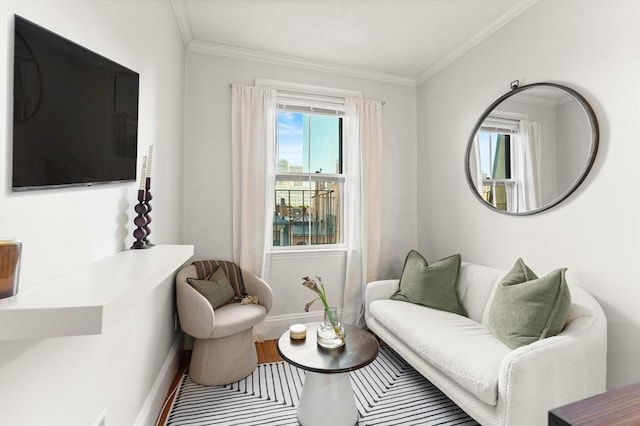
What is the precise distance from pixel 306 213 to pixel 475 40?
2219 millimetres

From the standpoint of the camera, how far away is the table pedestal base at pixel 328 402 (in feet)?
5.87

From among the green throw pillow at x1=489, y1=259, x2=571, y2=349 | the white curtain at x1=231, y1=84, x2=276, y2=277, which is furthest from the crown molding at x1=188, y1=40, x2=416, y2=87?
the green throw pillow at x1=489, y1=259, x2=571, y2=349

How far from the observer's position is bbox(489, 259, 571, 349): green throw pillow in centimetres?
173

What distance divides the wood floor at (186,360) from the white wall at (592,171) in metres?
1.97

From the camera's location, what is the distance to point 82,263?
3.61 feet

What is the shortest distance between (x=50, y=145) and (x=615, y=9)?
2.81 meters

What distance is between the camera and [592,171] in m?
1.94

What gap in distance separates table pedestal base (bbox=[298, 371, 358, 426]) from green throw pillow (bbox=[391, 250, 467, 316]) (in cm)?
108

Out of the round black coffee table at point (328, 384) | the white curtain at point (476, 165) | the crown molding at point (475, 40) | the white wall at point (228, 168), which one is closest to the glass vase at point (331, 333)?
the round black coffee table at point (328, 384)

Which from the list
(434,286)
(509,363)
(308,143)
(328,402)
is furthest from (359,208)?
(509,363)

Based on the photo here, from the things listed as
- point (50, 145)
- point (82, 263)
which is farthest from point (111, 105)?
point (82, 263)

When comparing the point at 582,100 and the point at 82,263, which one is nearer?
the point at 82,263

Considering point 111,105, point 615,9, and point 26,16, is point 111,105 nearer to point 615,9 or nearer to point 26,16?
point 26,16

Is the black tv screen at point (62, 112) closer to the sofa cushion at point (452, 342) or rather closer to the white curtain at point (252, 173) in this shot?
the white curtain at point (252, 173)
